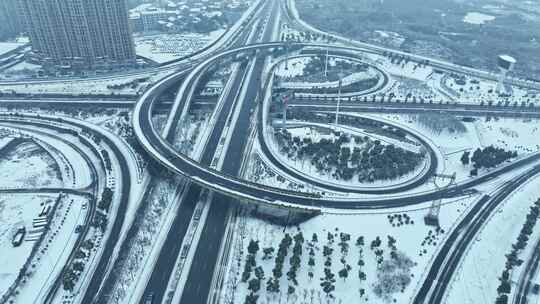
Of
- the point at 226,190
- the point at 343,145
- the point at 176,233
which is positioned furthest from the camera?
the point at 343,145

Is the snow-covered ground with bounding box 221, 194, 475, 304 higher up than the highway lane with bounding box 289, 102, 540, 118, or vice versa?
the highway lane with bounding box 289, 102, 540, 118

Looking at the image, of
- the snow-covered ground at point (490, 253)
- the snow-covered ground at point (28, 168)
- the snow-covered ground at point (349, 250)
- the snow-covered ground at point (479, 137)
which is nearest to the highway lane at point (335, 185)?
the snow-covered ground at point (479, 137)

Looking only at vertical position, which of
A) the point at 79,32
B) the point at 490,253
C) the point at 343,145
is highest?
the point at 79,32

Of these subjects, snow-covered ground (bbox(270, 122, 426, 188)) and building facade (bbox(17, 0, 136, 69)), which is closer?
snow-covered ground (bbox(270, 122, 426, 188))

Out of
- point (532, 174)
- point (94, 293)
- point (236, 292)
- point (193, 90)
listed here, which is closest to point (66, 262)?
point (94, 293)

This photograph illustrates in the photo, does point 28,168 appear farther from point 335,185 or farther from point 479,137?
point 479,137

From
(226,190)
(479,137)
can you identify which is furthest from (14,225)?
(479,137)

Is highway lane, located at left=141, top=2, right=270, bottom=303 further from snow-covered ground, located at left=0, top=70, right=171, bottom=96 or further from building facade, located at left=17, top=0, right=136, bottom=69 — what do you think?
building facade, located at left=17, top=0, right=136, bottom=69

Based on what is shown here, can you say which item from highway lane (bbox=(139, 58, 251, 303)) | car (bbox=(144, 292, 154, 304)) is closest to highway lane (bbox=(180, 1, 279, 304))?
highway lane (bbox=(139, 58, 251, 303))
